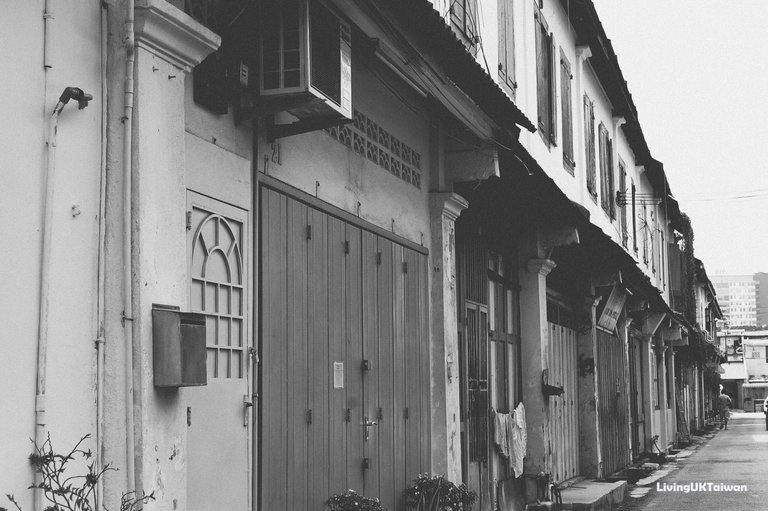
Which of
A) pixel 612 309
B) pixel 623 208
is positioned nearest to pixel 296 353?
pixel 612 309

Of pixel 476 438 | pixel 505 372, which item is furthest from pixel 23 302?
pixel 505 372

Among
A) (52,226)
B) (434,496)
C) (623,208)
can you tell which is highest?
(623,208)

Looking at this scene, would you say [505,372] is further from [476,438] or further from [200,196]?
[200,196]

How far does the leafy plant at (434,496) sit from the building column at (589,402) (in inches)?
361

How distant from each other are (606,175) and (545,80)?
6817 mm

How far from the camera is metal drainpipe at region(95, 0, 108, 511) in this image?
450 centimetres

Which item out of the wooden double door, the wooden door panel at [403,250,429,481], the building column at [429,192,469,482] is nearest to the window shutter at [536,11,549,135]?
the building column at [429,192,469,482]

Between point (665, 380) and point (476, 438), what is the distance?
2306 centimetres

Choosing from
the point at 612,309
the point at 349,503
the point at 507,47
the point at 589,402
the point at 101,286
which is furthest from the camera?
the point at 612,309

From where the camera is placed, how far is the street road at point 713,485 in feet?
49.5

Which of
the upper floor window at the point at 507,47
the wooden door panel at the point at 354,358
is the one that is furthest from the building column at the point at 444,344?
the upper floor window at the point at 507,47

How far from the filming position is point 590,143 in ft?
65.0

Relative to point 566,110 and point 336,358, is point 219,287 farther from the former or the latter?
point 566,110

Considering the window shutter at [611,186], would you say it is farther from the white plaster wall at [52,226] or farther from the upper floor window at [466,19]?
the white plaster wall at [52,226]
